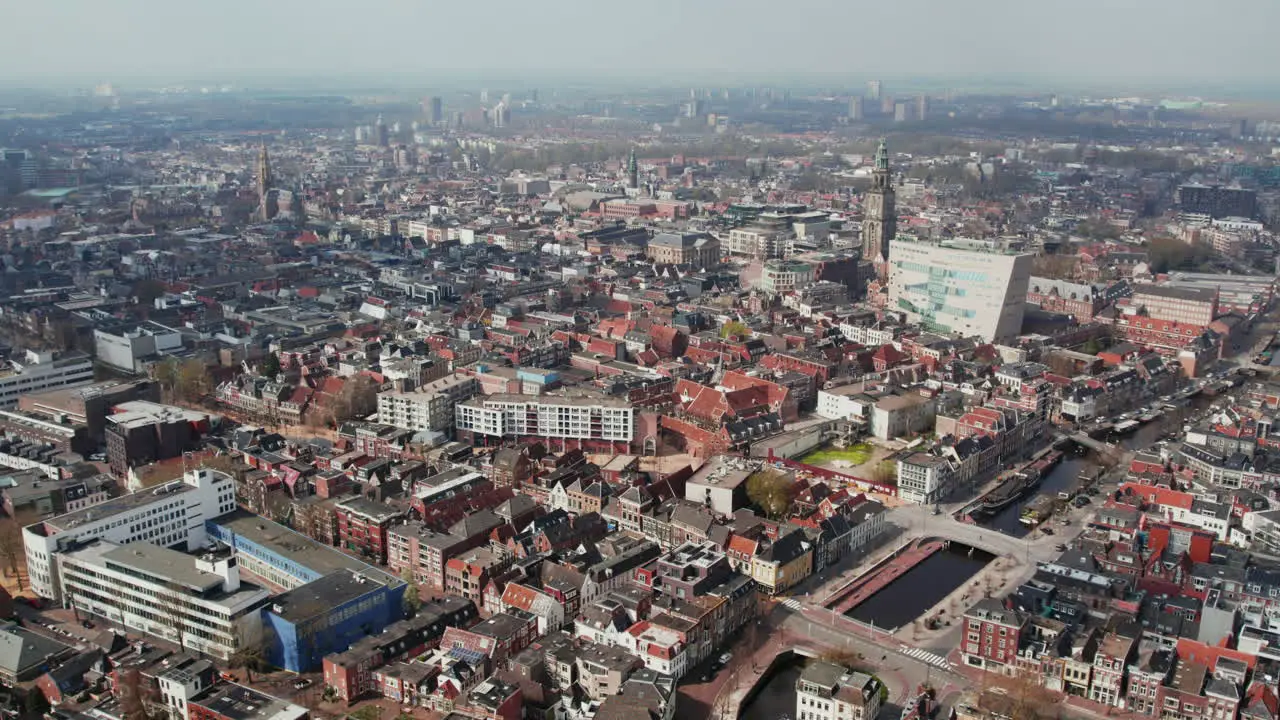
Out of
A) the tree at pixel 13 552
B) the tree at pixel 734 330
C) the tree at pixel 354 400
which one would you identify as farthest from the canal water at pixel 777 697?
the tree at pixel 734 330

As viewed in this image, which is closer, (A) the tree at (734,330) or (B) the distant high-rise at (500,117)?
(A) the tree at (734,330)

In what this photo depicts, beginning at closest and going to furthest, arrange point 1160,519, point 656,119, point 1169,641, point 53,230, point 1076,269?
point 1169,641
point 1160,519
point 1076,269
point 53,230
point 656,119

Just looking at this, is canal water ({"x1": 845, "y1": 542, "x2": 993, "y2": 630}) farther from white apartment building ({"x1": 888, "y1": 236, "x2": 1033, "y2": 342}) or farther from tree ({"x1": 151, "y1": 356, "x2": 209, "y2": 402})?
tree ({"x1": 151, "y1": 356, "x2": 209, "y2": 402})

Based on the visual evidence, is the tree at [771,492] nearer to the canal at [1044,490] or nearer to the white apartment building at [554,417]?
the canal at [1044,490]

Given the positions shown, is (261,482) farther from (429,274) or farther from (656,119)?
(656,119)


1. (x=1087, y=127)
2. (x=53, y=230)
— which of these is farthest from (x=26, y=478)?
(x=1087, y=127)

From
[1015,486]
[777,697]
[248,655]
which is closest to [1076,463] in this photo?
[1015,486]
